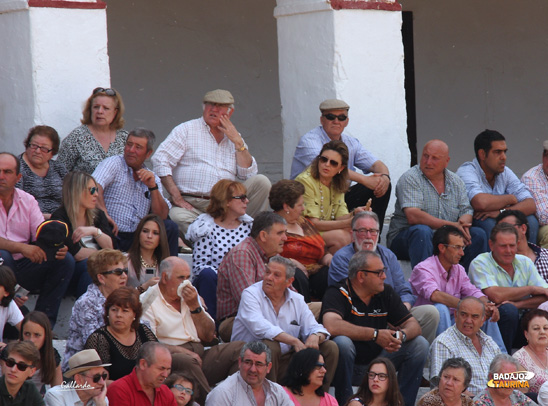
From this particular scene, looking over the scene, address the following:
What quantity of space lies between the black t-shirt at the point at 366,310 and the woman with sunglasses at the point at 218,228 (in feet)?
2.80

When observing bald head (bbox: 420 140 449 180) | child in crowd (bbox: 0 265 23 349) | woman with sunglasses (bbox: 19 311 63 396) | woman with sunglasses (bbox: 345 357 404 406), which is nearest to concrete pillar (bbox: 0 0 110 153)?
child in crowd (bbox: 0 265 23 349)

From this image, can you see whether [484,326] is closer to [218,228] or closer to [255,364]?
[218,228]

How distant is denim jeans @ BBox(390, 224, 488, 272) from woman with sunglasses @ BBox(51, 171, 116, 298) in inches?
88.7

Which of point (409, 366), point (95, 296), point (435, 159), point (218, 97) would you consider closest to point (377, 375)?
point (409, 366)

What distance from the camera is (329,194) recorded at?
908 cm

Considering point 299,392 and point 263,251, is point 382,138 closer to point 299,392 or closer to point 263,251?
point 263,251

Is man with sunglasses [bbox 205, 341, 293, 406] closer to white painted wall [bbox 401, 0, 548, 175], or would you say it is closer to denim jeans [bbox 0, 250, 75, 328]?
denim jeans [bbox 0, 250, 75, 328]

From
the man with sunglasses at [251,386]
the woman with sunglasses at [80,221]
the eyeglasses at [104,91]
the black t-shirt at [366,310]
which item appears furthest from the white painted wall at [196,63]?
the man with sunglasses at [251,386]

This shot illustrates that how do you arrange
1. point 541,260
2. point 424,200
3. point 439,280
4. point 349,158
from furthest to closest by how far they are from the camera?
1. point 349,158
2. point 424,200
3. point 541,260
4. point 439,280

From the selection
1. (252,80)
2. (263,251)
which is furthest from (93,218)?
(252,80)

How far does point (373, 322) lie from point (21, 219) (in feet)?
7.67

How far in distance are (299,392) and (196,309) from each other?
0.79 m

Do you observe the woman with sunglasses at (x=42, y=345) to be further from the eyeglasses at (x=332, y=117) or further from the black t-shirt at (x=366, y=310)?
the eyeglasses at (x=332, y=117)

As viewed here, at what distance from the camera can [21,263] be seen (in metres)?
7.77
